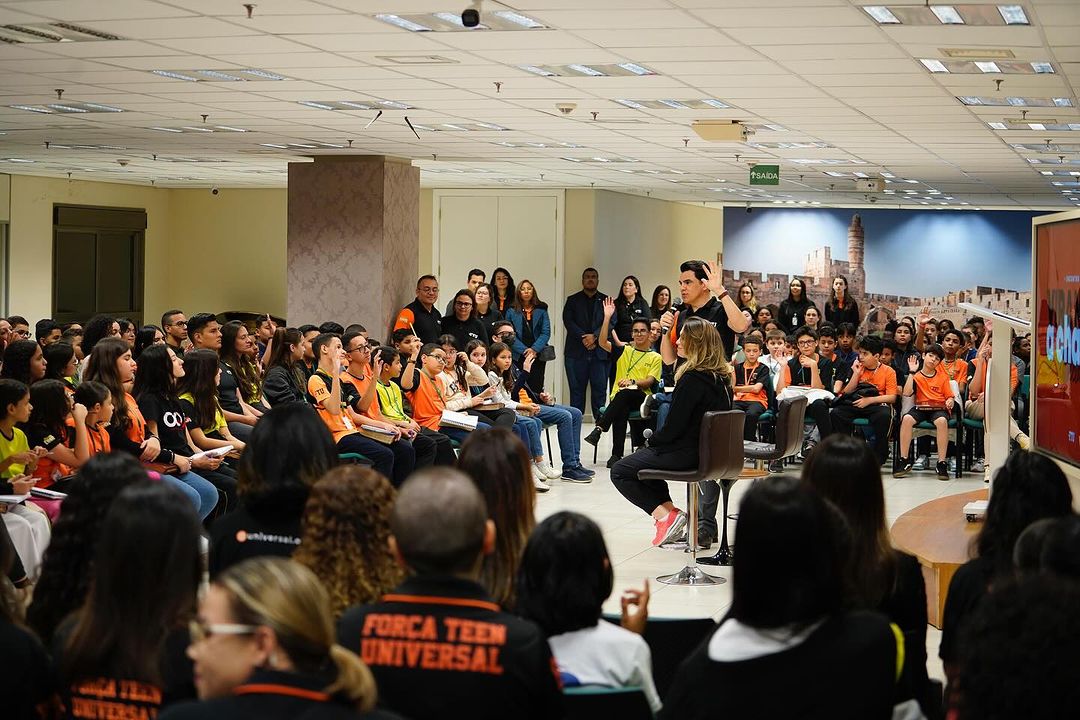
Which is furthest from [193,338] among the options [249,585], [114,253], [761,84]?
[114,253]

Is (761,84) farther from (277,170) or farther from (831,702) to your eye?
(277,170)

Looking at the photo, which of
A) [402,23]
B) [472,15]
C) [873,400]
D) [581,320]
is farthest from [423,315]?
[472,15]

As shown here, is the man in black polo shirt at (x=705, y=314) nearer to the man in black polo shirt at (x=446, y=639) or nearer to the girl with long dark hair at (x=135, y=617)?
the man in black polo shirt at (x=446, y=639)

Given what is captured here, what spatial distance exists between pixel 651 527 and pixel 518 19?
156 inches

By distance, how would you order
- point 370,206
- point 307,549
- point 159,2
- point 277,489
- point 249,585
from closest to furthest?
point 249,585
point 307,549
point 277,489
point 159,2
point 370,206

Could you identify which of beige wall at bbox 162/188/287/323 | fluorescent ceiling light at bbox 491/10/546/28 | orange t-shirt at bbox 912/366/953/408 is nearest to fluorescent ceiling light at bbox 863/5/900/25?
fluorescent ceiling light at bbox 491/10/546/28

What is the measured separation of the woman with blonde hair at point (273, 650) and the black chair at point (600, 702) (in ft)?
3.00

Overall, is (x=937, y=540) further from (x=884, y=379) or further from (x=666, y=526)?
(x=884, y=379)

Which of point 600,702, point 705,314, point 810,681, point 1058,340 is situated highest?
point 705,314

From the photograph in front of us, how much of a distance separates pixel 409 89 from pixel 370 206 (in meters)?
4.45

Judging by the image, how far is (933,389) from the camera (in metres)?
12.1

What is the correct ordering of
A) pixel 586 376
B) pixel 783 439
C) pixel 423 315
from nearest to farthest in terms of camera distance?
1. pixel 783 439
2. pixel 423 315
3. pixel 586 376

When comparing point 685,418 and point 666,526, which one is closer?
point 685,418

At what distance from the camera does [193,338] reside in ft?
29.8
